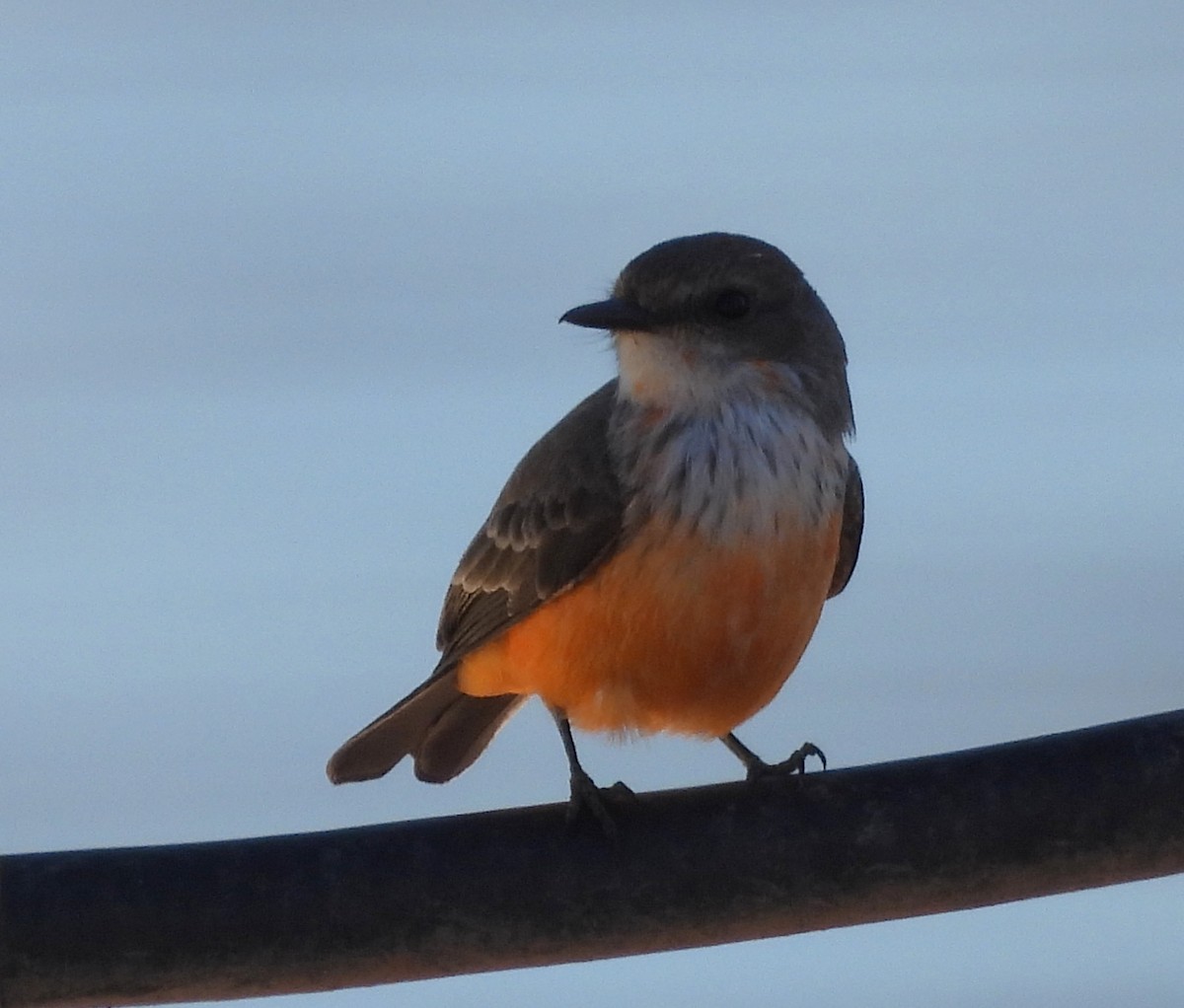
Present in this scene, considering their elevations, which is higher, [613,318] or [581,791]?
[613,318]

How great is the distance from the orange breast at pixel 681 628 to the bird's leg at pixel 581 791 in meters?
0.08

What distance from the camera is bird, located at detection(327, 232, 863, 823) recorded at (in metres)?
4.12

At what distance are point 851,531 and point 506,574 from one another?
0.85 m

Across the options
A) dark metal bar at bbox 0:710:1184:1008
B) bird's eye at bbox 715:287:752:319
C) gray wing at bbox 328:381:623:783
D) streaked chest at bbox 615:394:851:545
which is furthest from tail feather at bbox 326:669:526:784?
dark metal bar at bbox 0:710:1184:1008

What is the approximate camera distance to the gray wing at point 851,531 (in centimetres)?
469

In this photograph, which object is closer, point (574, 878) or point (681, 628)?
point (574, 878)

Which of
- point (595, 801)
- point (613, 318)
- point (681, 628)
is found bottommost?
point (595, 801)

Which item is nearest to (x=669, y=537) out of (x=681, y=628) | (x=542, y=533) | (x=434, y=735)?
(x=681, y=628)

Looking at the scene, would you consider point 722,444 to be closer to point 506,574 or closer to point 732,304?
point 732,304

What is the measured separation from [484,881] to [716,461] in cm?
154

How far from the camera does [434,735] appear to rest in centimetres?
488

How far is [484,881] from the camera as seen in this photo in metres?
2.91

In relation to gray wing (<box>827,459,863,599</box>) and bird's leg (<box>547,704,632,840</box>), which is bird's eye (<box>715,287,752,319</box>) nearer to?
gray wing (<box>827,459,863,599</box>)

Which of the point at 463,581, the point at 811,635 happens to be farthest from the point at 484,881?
the point at 463,581
